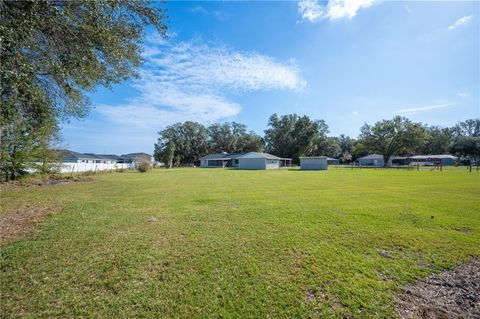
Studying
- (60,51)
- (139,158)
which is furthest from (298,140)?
(60,51)

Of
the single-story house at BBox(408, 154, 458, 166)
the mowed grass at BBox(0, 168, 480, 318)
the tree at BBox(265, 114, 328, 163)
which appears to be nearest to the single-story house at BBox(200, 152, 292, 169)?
the tree at BBox(265, 114, 328, 163)

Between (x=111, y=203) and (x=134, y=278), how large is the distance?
22.5 ft

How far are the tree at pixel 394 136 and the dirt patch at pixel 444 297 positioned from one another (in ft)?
185

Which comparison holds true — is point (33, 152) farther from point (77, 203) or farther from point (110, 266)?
point (110, 266)

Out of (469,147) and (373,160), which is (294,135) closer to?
(373,160)

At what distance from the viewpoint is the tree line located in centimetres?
4991

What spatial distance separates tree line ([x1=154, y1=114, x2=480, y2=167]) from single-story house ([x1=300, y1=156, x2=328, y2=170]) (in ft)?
64.9

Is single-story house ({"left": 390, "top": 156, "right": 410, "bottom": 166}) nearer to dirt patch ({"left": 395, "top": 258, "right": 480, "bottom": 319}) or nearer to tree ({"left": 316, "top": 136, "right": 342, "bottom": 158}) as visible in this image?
tree ({"left": 316, "top": 136, "right": 342, "bottom": 158})

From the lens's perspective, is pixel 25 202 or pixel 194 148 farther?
pixel 194 148

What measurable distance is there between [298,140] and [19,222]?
185 feet

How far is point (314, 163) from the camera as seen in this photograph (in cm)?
3756

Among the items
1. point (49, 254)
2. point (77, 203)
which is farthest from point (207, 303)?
point (77, 203)

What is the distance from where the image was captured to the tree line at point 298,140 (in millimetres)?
49906

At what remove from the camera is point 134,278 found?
352 cm
